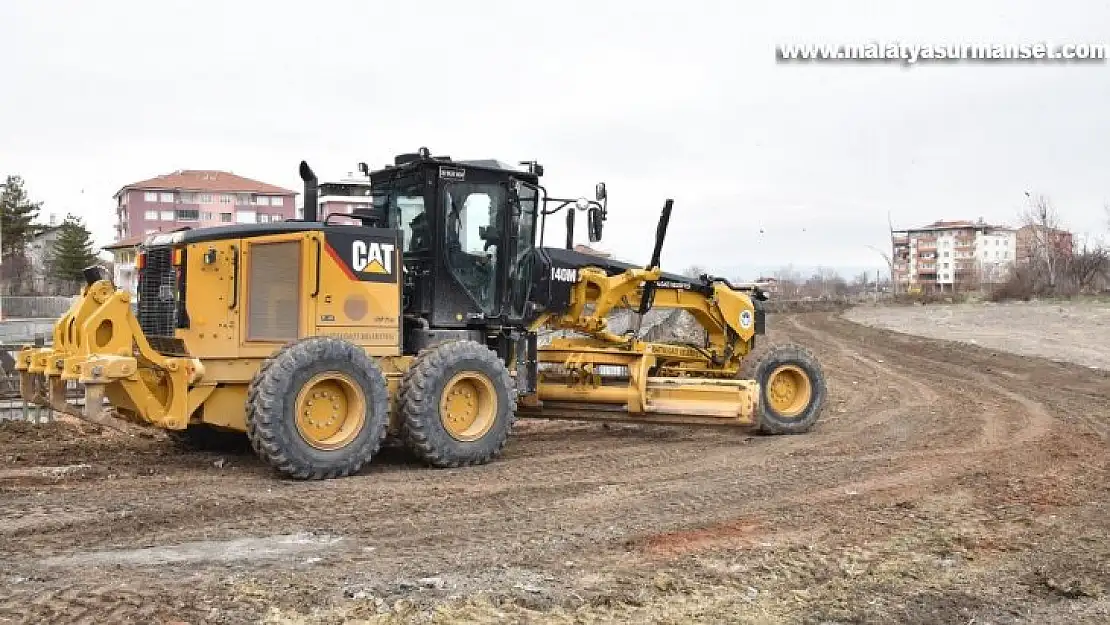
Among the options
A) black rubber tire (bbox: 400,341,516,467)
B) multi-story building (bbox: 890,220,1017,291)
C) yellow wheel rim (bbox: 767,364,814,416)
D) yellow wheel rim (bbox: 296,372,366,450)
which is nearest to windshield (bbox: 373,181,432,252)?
black rubber tire (bbox: 400,341,516,467)

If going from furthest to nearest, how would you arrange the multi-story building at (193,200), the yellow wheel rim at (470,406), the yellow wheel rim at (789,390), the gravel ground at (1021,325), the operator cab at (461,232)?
the multi-story building at (193,200)
the gravel ground at (1021,325)
the yellow wheel rim at (789,390)
the operator cab at (461,232)
the yellow wheel rim at (470,406)

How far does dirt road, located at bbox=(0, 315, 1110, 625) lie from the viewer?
4.65 metres

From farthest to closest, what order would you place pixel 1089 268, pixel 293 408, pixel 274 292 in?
pixel 1089 268 → pixel 274 292 → pixel 293 408

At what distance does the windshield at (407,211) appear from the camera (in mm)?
9008

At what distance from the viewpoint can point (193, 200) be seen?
79812mm

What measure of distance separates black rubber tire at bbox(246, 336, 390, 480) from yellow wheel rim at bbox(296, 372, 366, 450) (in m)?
0.05

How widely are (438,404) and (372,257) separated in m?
1.35

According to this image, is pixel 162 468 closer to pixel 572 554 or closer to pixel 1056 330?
pixel 572 554

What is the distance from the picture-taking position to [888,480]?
25.7ft

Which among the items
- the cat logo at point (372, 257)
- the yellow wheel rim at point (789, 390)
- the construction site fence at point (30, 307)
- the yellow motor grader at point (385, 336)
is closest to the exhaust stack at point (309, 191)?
the yellow motor grader at point (385, 336)

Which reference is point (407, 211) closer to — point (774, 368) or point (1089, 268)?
point (774, 368)

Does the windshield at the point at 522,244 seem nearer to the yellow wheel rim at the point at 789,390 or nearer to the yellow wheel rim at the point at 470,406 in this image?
the yellow wheel rim at the point at 470,406

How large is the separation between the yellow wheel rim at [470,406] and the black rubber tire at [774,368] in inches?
136

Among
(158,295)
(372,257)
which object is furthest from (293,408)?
(158,295)
